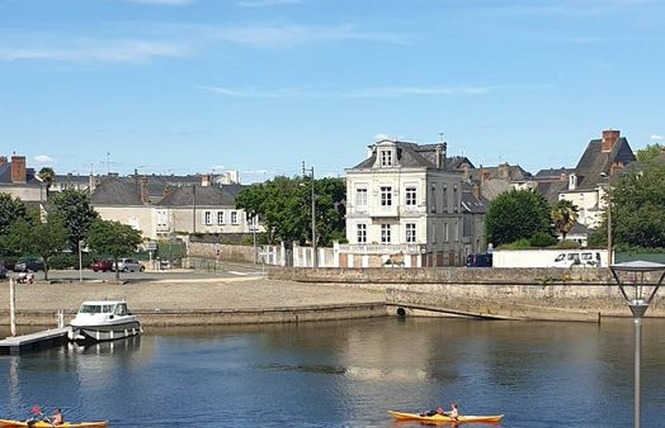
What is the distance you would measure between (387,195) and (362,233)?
320 centimetres

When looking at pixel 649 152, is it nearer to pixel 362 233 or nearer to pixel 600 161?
pixel 600 161

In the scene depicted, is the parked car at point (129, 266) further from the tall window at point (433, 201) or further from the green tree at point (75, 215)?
the tall window at point (433, 201)

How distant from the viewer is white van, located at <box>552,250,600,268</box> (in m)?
67.6

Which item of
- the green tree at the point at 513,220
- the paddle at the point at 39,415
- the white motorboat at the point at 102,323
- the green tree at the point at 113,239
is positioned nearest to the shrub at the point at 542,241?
the green tree at the point at 513,220

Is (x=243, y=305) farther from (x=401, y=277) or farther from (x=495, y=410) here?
(x=495, y=410)

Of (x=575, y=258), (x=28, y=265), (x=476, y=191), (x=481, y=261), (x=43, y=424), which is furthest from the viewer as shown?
(x=476, y=191)

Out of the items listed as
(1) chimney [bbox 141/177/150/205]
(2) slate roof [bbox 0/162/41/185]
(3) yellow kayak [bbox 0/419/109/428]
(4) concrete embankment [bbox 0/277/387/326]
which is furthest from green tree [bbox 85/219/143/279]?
(2) slate roof [bbox 0/162/41/185]

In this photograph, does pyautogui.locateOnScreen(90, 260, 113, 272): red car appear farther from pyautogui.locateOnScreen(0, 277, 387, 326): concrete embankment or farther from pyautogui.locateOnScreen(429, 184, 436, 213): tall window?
pyautogui.locateOnScreen(429, 184, 436, 213): tall window

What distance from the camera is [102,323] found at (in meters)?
54.0

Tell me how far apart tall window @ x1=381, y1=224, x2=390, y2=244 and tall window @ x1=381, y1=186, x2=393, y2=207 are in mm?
1479

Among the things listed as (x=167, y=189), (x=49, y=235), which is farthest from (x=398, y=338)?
(x=167, y=189)

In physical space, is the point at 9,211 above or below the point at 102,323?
above

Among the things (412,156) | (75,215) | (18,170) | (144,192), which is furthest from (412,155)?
(18,170)

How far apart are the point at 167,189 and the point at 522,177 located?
54.4 m
